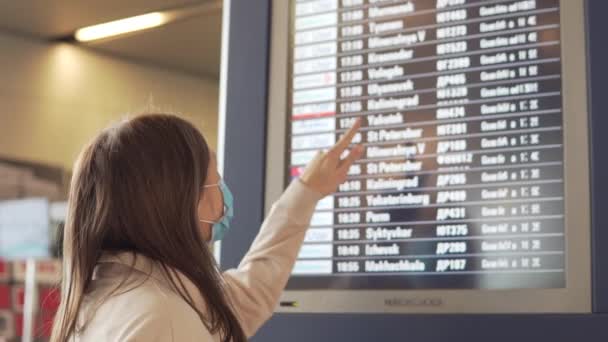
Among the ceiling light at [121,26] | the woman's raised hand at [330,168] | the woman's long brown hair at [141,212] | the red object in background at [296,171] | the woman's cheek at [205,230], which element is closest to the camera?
the woman's long brown hair at [141,212]

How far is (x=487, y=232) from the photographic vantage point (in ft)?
5.74

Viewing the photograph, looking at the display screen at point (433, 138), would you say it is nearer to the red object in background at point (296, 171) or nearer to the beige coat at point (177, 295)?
the red object in background at point (296, 171)

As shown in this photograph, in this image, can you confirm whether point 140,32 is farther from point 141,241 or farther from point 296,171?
point 141,241

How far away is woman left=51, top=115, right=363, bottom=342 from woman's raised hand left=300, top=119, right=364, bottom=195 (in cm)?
21

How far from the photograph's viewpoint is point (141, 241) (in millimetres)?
1457

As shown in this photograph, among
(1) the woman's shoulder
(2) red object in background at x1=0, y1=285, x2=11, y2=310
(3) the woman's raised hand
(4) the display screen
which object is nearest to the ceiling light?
(2) red object in background at x1=0, y1=285, x2=11, y2=310

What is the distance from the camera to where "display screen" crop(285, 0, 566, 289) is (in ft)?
5.65

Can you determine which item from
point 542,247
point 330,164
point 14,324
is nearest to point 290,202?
point 330,164

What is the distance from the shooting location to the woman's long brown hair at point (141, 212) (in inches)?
57.3

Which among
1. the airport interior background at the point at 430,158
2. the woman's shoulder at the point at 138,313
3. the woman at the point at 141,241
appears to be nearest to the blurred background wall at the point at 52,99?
the airport interior background at the point at 430,158

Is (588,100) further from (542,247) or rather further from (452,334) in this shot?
(452,334)

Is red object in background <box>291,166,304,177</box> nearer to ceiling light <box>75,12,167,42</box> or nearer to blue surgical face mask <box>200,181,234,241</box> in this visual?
blue surgical face mask <box>200,181,234,241</box>

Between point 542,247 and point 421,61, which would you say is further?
point 421,61

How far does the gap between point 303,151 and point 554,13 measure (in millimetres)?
538
